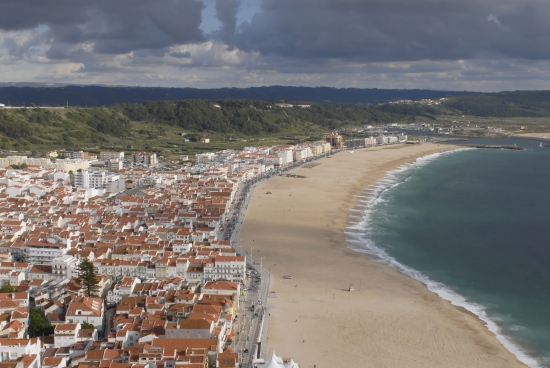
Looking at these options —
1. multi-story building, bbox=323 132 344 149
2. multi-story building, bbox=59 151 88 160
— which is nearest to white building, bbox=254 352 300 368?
multi-story building, bbox=59 151 88 160

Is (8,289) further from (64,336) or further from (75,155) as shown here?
(75,155)

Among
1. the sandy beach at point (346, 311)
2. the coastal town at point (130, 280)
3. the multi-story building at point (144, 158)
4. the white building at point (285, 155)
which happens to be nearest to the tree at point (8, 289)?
the coastal town at point (130, 280)

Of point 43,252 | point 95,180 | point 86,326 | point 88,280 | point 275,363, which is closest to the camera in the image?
point 275,363

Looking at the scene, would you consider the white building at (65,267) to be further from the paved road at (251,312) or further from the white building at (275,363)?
the white building at (275,363)

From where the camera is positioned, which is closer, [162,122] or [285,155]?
[285,155]

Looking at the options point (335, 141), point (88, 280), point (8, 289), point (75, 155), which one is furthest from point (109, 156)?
point (88, 280)

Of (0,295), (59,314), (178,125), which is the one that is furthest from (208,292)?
(178,125)

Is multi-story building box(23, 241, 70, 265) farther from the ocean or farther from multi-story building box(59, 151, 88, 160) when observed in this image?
multi-story building box(59, 151, 88, 160)
